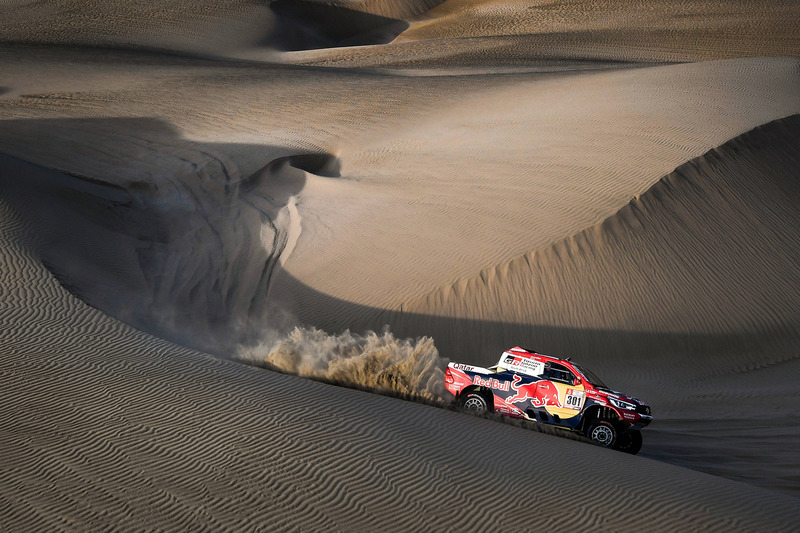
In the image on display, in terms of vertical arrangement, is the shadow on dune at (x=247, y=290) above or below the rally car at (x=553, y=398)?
below

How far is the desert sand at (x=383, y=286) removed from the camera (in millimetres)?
7910

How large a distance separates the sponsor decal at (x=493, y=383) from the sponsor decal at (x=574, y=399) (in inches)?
35.6

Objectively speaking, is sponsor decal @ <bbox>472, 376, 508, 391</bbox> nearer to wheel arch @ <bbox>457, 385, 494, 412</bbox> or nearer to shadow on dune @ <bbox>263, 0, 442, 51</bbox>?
wheel arch @ <bbox>457, 385, 494, 412</bbox>

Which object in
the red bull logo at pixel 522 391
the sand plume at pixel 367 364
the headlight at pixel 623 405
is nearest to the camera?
the headlight at pixel 623 405

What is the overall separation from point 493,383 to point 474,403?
44cm

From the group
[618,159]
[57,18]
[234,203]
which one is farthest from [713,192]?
[57,18]

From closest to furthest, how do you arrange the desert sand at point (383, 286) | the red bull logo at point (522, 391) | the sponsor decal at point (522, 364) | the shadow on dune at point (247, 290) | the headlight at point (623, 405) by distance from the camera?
the desert sand at point (383, 286) < the headlight at point (623, 405) < the red bull logo at point (522, 391) < the sponsor decal at point (522, 364) < the shadow on dune at point (247, 290)

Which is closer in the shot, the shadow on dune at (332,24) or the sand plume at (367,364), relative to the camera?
the sand plume at (367,364)

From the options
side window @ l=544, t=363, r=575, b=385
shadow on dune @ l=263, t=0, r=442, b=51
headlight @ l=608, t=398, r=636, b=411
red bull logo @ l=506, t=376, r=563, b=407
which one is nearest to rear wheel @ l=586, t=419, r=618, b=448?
headlight @ l=608, t=398, r=636, b=411

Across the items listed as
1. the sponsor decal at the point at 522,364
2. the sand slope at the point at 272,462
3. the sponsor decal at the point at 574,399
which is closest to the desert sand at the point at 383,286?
the sand slope at the point at 272,462

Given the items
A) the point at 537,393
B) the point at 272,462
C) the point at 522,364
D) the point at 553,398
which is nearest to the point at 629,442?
the point at 553,398

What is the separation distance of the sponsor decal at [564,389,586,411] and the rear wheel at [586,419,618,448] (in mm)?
319

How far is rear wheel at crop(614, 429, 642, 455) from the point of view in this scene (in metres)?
10.7

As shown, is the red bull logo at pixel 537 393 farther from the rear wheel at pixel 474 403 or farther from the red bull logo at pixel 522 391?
the rear wheel at pixel 474 403
